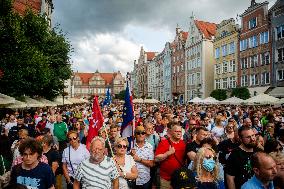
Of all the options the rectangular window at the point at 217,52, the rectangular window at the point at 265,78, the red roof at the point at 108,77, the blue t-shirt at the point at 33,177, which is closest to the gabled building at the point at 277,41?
the rectangular window at the point at 265,78

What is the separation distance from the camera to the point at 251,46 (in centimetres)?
4381

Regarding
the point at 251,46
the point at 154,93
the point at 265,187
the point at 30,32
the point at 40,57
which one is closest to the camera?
the point at 265,187

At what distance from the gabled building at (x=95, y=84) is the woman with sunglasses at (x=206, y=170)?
441 ft

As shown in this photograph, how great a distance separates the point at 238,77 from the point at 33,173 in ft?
148

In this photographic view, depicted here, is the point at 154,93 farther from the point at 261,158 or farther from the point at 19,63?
the point at 261,158

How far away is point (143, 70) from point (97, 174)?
334ft

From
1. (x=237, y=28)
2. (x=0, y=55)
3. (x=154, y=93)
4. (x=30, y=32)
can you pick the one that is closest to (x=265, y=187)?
(x=0, y=55)

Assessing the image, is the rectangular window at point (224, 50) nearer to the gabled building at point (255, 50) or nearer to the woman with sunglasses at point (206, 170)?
the gabled building at point (255, 50)

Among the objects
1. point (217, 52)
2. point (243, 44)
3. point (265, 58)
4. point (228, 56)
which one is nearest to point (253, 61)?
point (265, 58)

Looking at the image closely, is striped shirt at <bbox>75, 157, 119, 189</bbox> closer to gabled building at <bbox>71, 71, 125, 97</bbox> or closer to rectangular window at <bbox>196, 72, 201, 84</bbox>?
rectangular window at <bbox>196, 72, 201, 84</bbox>

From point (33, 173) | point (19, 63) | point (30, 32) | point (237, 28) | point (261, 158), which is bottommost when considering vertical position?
point (33, 173)

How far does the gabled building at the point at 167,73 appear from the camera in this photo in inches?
3046

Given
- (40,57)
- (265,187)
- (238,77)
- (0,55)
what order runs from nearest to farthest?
(265,187), (0,55), (40,57), (238,77)

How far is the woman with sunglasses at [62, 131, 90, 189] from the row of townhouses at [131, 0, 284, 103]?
3540 cm
